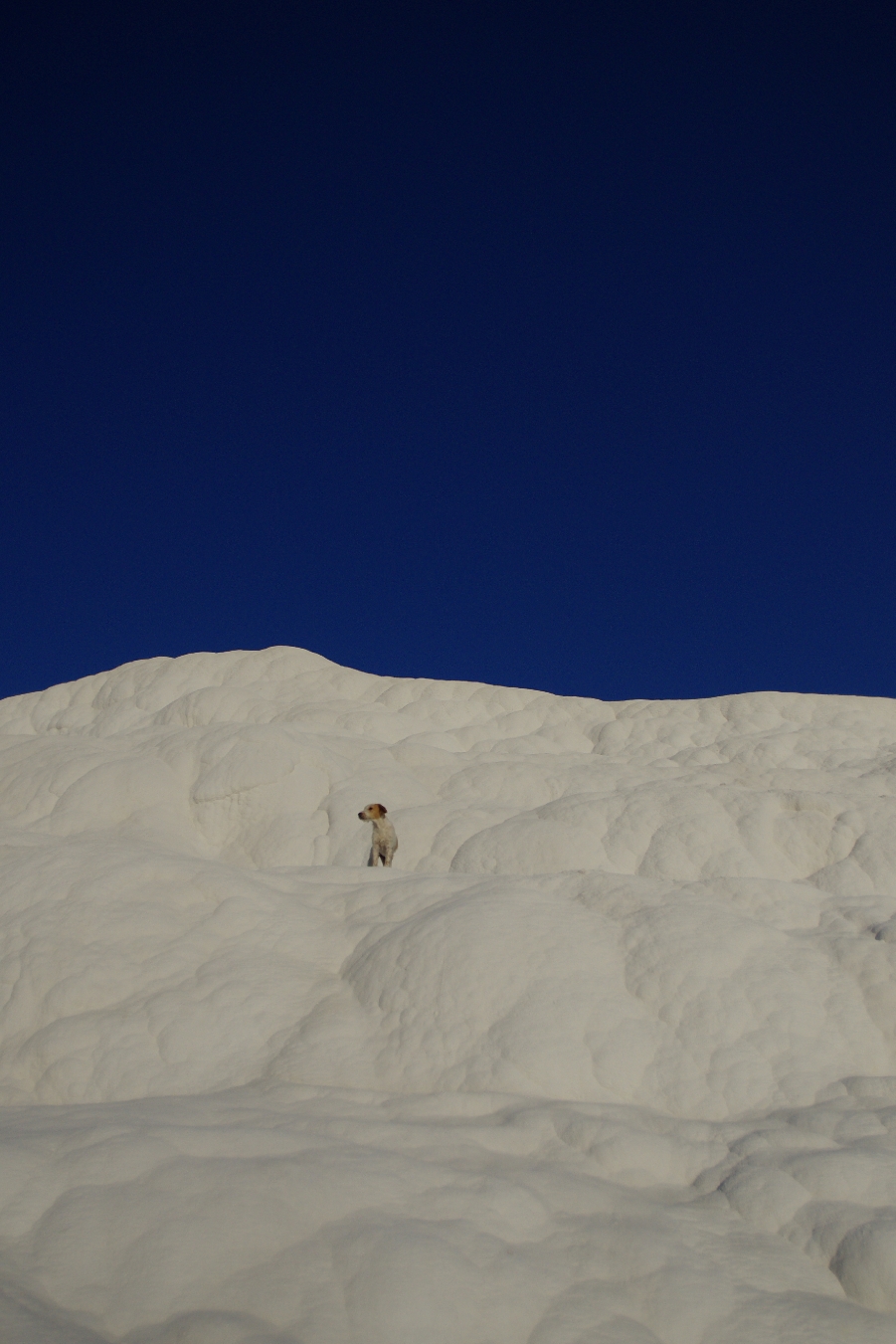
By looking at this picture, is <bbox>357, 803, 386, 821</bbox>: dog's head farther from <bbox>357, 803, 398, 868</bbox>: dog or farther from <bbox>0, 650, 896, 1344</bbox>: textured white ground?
<bbox>0, 650, 896, 1344</bbox>: textured white ground

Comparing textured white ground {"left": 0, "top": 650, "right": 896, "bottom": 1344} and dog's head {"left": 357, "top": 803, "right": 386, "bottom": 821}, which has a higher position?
dog's head {"left": 357, "top": 803, "right": 386, "bottom": 821}

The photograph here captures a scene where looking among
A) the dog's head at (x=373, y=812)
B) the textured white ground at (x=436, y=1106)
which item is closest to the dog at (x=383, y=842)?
the dog's head at (x=373, y=812)

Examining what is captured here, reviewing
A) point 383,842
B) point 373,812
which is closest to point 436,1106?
point 373,812

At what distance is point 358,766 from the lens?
2272cm

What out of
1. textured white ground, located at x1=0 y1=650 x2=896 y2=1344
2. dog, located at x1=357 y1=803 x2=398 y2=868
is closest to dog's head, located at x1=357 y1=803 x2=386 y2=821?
dog, located at x1=357 y1=803 x2=398 y2=868

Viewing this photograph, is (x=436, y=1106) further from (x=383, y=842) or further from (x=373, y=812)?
(x=383, y=842)

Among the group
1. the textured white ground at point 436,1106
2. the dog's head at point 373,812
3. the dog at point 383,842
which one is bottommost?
the textured white ground at point 436,1106

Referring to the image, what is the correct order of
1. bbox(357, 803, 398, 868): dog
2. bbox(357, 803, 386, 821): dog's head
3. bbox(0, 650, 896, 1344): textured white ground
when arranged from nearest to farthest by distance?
bbox(0, 650, 896, 1344): textured white ground → bbox(357, 803, 386, 821): dog's head → bbox(357, 803, 398, 868): dog

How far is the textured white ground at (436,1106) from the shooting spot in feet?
13.0

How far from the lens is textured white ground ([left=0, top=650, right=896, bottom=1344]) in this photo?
3.96 m

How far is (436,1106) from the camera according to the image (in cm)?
608

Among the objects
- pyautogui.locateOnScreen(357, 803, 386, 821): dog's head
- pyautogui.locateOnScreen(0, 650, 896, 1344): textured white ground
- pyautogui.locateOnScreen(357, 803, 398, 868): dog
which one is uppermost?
pyautogui.locateOnScreen(357, 803, 386, 821): dog's head

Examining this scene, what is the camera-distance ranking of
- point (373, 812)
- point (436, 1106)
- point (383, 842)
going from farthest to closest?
point (383, 842) → point (373, 812) → point (436, 1106)

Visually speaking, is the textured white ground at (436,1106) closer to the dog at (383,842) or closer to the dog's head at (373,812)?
the dog's head at (373,812)
